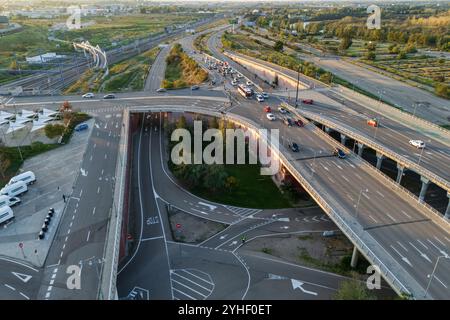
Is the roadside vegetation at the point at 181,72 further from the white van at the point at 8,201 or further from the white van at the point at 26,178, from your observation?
the white van at the point at 8,201

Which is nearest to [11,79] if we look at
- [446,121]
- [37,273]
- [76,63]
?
[76,63]

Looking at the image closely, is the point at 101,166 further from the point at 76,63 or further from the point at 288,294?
the point at 76,63

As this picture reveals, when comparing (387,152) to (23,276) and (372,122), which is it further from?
(23,276)

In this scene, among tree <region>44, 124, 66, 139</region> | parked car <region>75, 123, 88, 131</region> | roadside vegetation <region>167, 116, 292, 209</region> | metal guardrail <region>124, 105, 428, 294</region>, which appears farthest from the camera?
parked car <region>75, 123, 88, 131</region>

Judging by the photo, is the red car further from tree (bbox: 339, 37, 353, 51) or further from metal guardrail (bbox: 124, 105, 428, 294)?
tree (bbox: 339, 37, 353, 51)

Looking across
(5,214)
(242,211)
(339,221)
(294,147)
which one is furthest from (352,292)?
(5,214)

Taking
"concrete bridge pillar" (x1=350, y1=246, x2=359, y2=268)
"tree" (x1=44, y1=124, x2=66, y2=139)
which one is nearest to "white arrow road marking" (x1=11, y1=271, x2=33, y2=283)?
"tree" (x1=44, y1=124, x2=66, y2=139)
